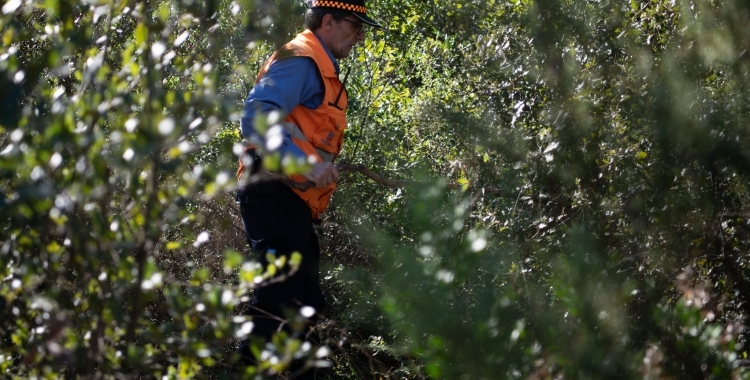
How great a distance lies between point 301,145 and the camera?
3.80 m

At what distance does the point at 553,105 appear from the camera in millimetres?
→ 3533

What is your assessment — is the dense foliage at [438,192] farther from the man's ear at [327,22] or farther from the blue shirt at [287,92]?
the man's ear at [327,22]

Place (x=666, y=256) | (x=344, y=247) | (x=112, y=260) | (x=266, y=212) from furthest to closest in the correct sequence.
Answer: (x=344, y=247), (x=266, y=212), (x=666, y=256), (x=112, y=260)

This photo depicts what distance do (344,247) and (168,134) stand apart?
347cm

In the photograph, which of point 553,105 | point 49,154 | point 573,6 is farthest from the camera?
point 553,105

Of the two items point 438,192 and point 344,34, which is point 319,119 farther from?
point 438,192

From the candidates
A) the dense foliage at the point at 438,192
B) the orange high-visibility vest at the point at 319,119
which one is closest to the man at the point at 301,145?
the orange high-visibility vest at the point at 319,119

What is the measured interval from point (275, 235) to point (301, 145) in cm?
40

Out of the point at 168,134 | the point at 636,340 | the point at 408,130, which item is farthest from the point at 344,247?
the point at 168,134

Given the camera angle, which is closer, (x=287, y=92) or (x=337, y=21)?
(x=287, y=92)

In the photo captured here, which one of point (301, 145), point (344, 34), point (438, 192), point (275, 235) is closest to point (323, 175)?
point (301, 145)

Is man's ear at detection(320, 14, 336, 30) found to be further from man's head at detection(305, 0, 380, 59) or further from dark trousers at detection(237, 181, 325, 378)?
dark trousers at detection(237, 181, 325, 378)

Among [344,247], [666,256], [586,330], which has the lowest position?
[344,247]

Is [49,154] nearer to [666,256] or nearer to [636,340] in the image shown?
[636,340]
